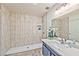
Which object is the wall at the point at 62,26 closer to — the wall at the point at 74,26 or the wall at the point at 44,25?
the wall at the point at 74,26

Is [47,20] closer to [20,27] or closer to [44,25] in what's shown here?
[44,25]

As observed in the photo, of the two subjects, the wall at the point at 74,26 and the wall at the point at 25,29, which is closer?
the wall at the point at 74,26

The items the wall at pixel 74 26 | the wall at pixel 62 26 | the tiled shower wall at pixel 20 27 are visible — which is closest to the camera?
the wall at pixel 74 26

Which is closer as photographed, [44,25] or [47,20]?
[44,25]

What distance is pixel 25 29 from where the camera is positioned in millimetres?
2596

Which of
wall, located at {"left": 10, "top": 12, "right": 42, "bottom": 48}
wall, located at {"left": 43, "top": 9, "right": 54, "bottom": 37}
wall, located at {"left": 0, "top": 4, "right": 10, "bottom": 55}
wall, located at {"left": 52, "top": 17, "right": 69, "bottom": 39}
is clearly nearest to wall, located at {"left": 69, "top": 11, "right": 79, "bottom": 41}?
wall, located at {"left": 52, "top": 17, "right": 69, "bottom": 39}

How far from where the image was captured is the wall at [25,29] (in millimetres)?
2352

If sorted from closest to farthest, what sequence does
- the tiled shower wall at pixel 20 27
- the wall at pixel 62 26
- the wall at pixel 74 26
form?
the wall at pixel 74 26 < the tiled shower wall at pixel 20 27 < the wall at pixel 62 26

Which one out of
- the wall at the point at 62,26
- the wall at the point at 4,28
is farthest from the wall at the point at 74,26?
the wall at the point at 4,28

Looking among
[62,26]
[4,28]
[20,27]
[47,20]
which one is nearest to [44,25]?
[47,20]

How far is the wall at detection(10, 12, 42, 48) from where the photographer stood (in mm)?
2352

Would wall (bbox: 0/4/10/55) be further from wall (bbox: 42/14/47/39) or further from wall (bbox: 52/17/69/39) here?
wall (bbox: 52/17/69/39)

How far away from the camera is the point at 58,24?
2.52 m

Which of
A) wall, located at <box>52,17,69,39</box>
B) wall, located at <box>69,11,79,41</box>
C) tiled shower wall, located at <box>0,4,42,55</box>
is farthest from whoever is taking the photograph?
wall, located at <box>52,17,69,39</box>
